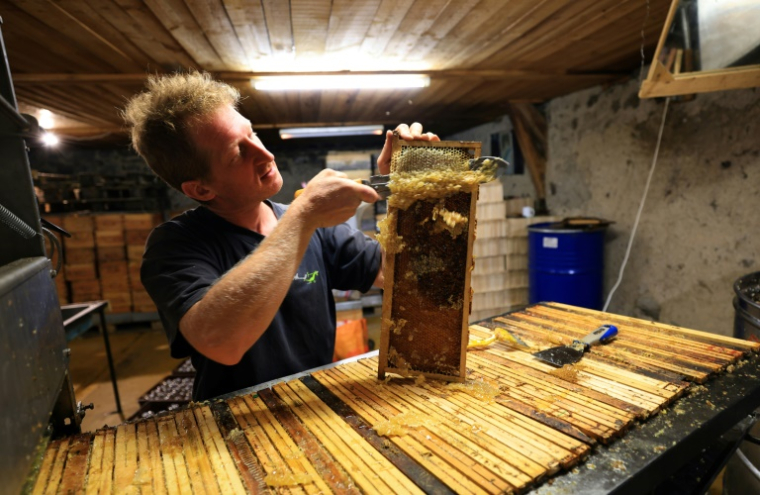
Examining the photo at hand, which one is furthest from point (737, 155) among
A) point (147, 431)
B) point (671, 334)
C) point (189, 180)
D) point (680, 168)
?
point (147, 431)

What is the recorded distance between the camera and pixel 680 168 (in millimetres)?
4543

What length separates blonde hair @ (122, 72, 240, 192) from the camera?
5.43 ft

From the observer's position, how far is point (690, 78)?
2965mm

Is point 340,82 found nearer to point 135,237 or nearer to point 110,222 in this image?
point 135,237

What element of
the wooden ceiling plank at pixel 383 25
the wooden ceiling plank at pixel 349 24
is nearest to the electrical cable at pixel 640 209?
the wooden ceiling plank at pixel 383 25

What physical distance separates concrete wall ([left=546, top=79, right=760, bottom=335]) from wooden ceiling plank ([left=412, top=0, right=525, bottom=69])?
101 inches

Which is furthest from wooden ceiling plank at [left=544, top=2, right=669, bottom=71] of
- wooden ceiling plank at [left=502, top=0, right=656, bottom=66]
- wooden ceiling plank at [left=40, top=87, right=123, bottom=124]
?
wooden ceiling plank at [left=40, top=87, right=123, bottom=124]

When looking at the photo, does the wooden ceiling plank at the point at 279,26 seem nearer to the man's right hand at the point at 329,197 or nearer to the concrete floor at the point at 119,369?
the man's right hand at the point at 329,197

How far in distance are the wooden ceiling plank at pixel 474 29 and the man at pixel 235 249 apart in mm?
2195

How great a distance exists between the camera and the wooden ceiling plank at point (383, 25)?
125 inches

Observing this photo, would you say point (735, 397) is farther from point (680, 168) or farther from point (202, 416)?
point (680, 168)

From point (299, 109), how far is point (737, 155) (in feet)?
18.9

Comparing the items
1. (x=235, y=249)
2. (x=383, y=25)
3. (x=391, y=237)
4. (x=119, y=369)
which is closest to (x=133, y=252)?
(x=119, y=369)

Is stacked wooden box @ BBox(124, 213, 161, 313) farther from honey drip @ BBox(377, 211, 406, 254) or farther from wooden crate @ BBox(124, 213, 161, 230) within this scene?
honey drip @ BBox(377, 211, 406, 254)
